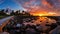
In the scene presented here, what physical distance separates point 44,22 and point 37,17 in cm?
12

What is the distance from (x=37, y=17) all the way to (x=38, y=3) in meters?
0.21

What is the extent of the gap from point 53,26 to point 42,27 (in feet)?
0.51

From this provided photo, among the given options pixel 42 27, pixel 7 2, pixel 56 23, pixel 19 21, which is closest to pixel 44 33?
pixel 42 27

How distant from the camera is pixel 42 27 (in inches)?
66.8

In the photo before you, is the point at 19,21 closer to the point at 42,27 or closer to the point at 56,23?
the point at 42,27

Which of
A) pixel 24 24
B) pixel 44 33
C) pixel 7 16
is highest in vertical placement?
pixel 7 16

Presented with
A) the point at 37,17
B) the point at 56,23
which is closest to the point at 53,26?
the point at 56,23

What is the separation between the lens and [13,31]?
168 centimetres

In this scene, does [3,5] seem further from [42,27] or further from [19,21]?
[42,27]

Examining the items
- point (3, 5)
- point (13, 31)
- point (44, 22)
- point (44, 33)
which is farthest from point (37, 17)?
point (3, 5)

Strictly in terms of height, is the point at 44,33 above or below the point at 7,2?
below

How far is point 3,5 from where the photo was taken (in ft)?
5.80

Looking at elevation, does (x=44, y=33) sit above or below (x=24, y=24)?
below

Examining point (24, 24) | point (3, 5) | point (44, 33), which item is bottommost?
point (44, 33)
